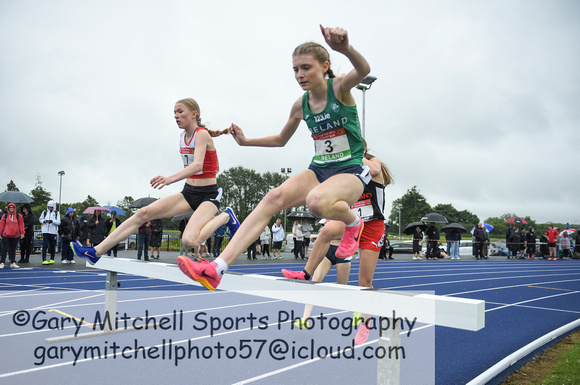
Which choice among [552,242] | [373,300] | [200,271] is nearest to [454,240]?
[552,242]

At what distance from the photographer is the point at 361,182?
272 centimetres

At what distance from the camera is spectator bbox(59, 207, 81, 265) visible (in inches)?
455

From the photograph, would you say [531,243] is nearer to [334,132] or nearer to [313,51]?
[334,132]

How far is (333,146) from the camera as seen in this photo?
109 inches

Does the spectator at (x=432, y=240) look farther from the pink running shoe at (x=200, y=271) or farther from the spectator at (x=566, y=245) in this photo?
the pink running shoe at (x=200, y=271)

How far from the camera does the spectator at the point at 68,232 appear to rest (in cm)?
1155

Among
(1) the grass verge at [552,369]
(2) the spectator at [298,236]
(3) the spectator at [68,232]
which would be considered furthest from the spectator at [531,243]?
(3) the spectator at [68,232]

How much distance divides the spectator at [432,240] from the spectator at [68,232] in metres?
14.7

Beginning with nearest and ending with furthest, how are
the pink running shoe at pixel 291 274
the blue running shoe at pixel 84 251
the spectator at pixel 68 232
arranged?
the pink running shoe at pixel 291 274
the blue running shoe at pixel 84 251
the spectator at pixel 68 232

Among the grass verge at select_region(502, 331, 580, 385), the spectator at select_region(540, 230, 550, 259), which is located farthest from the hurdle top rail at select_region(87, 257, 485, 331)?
the spectator at select_region(540, 230, 550, 259)

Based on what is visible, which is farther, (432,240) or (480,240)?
(480,240)

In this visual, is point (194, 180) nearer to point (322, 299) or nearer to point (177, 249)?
point (322, 299)

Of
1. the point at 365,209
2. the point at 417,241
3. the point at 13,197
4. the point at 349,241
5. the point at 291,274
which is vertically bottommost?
the point at 417,241

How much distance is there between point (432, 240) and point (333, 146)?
1859 centimetres
